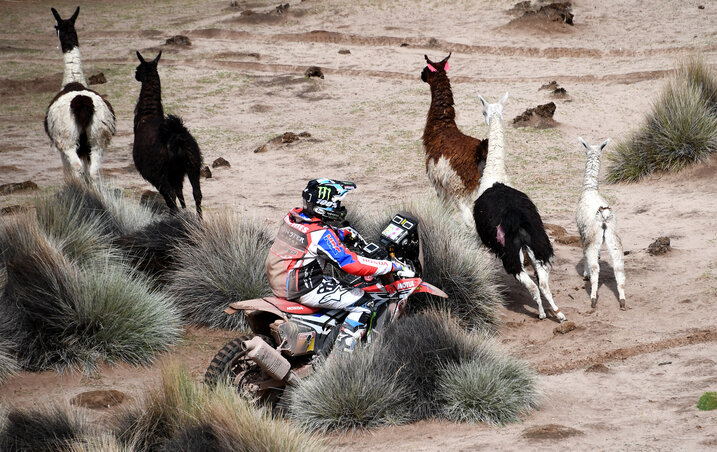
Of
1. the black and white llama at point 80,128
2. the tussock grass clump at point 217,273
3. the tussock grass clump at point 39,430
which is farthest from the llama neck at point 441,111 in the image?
the tussock grass clump at point 39,430

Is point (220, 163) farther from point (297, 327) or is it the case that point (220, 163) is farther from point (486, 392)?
point (486, 392)

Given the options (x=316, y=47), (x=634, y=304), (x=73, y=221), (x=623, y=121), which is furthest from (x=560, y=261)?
A: (x=316, y=47)

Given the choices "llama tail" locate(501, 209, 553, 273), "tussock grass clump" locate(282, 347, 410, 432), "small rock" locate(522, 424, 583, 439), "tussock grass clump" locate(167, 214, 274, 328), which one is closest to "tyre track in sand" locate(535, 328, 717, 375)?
"llama tail" locate(501, 209, 553, 273)

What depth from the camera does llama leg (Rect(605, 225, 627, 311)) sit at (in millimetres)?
8469

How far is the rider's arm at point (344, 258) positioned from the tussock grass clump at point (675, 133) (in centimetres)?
737

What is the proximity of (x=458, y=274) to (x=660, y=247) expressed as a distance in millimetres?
2610

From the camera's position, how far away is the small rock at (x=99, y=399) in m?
6.73

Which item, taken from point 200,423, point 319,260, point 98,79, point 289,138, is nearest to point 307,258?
point 319,260

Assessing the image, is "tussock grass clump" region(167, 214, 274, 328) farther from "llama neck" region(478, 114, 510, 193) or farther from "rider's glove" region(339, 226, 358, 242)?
"llama neck" region(478, 114, 510, 193)

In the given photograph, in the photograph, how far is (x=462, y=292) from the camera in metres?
8.84

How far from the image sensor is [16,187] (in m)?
13.4

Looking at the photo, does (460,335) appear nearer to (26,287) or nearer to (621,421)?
(621,421)

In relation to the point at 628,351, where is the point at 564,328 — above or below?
below

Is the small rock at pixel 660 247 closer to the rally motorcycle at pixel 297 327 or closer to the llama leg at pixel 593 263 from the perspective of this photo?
the llama leg at pixel 593 263
